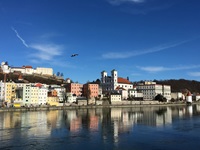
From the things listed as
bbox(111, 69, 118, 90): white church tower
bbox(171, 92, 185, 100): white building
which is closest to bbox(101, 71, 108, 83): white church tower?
bbox(111, 69, 118, 90): white church tower

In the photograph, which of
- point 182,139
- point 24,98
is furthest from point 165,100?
point 182,139

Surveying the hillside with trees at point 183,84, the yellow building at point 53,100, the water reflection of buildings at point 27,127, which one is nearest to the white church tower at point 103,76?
the yellow building at point 53,100

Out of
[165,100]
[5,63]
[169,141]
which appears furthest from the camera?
[5,63]

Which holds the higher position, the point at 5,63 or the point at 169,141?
the point at 5,63

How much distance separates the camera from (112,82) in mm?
93438

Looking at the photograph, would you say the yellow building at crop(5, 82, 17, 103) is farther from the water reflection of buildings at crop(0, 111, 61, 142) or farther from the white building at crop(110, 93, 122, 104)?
the water reflection of buildings at crop(0, 111, 61, 142)

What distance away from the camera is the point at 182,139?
20.4m

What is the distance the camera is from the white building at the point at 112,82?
9288 cm

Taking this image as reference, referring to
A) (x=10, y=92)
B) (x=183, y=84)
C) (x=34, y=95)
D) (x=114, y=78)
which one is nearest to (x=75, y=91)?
(x=114, y=78)

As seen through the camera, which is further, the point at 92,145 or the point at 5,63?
the point at 5,63

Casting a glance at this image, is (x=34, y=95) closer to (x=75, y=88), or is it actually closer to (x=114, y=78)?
(x=75, y=88)

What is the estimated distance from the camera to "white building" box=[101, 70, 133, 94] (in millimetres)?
92881

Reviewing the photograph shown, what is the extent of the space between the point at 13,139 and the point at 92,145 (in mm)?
6204

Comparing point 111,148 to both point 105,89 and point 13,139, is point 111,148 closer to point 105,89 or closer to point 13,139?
point 13,139
